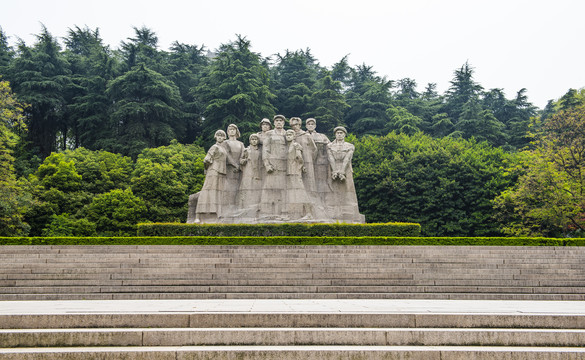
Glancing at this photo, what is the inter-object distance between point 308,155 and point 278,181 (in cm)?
186

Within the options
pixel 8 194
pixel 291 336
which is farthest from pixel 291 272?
pixel 8 194

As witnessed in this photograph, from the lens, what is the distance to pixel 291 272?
1320cm

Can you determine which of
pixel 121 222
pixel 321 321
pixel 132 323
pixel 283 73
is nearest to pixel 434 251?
pixel 321 321

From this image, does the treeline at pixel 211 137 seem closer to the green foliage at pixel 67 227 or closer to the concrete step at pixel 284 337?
the green foliage at pixel 67 227

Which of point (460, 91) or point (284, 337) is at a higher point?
point (460, 91)

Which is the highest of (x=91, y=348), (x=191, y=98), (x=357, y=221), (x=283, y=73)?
(x=283, y=73)

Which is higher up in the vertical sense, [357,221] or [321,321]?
[357,221]

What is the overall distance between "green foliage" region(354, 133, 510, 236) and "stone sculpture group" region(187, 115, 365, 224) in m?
11.4

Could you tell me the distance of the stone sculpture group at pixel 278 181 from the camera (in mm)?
21188

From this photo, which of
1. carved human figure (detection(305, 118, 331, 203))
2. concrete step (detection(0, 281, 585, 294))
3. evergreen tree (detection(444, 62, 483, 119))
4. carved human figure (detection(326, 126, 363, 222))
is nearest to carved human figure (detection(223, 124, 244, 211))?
carved human figure (detection(305, 118, 331, 203))

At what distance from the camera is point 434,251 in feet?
49.2

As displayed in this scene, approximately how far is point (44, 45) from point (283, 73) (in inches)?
854

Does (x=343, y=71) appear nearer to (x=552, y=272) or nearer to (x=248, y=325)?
(x=552, y=272)

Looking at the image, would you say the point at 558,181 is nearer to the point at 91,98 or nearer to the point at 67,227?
the point at 67,227
